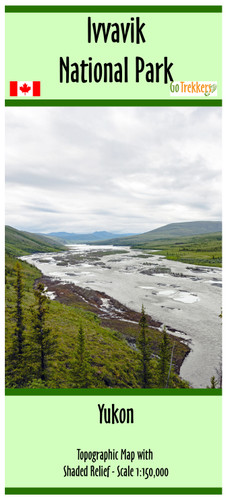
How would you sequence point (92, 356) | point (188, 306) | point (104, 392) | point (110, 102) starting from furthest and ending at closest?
point (188, 306), point (92, 356), point (110, 102), point (104, 392)

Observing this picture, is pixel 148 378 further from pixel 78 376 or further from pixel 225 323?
pixel 225 323

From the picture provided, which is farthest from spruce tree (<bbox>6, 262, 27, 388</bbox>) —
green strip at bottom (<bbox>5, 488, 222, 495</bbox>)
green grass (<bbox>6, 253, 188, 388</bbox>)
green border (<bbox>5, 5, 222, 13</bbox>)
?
green border (<bbox>5, 5, 222, 13</bbox>)

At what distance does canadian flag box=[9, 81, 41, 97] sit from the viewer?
6.14 metres

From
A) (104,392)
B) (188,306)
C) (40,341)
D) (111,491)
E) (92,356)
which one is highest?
(104,392)

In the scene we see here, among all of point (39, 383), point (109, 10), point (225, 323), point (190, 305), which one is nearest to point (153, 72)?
point (109, 10)

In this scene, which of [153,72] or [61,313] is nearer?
[153,72]

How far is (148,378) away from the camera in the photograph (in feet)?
36.5

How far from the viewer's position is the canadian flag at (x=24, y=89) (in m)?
6.14

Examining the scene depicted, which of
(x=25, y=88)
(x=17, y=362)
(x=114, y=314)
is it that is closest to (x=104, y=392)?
(x=17, y=362)

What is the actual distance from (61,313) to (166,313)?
45.7 ft

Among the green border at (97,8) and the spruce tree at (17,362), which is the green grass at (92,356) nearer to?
the spruce tree at (17,362)

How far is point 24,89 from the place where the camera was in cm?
617

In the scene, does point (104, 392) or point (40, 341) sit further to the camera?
point (40, 341)

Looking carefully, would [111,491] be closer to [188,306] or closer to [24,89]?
[24,89]
